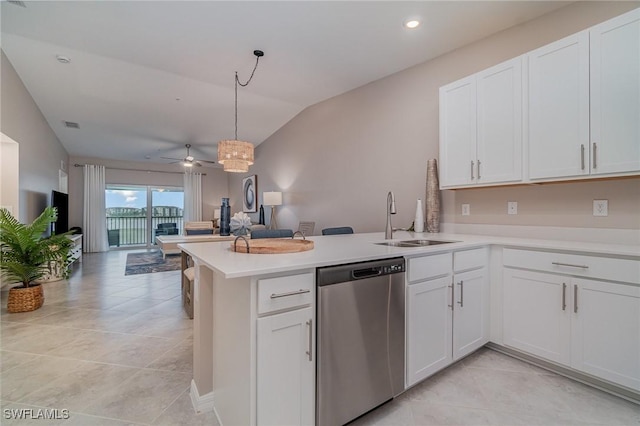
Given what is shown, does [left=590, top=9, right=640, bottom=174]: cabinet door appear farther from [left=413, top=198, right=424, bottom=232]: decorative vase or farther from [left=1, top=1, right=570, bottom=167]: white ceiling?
[left=413, top=198, right=424, bottom=232]: decorative vase

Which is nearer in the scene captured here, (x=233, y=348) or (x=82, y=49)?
(x=233, y=348)

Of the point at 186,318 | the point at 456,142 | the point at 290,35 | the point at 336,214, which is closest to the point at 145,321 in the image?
the point at 186,318

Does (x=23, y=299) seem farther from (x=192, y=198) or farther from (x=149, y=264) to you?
(x=192, y=198)

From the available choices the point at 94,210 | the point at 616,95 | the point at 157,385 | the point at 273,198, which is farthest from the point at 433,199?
the point at 94,210

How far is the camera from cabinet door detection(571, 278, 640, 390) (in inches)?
61.1

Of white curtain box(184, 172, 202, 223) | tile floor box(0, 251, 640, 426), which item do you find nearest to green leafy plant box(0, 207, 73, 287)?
tile floor box(0, 251, 640, 426)

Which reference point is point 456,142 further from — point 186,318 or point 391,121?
point 186,318

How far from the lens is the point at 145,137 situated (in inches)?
245

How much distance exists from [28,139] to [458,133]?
6.03 m

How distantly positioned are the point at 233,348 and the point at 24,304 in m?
3.42

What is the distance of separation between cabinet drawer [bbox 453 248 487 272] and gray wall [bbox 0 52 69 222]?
5.11m

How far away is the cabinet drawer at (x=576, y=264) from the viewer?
1.57 metres

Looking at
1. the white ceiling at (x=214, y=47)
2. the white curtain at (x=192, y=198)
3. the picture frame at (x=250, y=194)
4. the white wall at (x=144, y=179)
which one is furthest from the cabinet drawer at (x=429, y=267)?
the white wall at (x=144, y=179)

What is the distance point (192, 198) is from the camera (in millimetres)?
9039
